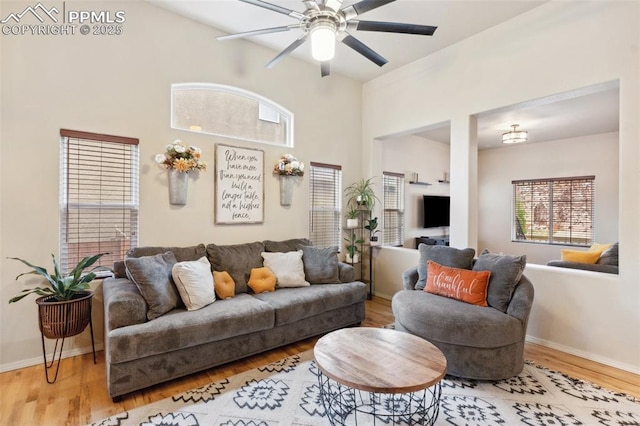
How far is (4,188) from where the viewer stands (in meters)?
2.49

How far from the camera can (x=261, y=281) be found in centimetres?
323

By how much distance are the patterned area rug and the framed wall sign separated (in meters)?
1.82

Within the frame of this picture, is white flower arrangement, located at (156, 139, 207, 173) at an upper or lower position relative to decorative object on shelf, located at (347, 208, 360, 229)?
upper

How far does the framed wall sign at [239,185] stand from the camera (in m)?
3.56

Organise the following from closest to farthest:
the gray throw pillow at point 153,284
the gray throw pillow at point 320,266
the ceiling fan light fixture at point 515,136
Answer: the gray throw pillow at point 153,284 → the gray throw pillow at point 320,266 → the ceiling fan light fixture at point 515,136

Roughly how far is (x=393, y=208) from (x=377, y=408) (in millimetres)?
4216

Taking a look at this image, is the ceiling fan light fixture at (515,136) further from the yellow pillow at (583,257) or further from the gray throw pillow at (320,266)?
the gray throw pillow at (320,266)

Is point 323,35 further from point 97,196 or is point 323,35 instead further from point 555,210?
point 555,210

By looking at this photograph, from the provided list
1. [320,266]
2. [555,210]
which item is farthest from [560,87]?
[555,210]

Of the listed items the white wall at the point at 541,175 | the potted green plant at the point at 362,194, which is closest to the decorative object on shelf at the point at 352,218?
the potted green plant at the point at 362,194

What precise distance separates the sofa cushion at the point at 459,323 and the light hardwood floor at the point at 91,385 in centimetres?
77

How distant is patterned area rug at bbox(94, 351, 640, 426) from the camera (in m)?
1.93

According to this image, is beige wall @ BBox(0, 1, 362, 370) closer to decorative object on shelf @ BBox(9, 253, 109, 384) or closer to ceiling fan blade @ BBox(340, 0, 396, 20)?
decorative object on shelf @ BBox(9, 253, 109, 384)

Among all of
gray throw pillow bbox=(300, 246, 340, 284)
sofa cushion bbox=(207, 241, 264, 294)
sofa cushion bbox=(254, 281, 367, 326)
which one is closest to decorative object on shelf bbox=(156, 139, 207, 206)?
sofa cushion bbox=(207, 241, 264, 294)
